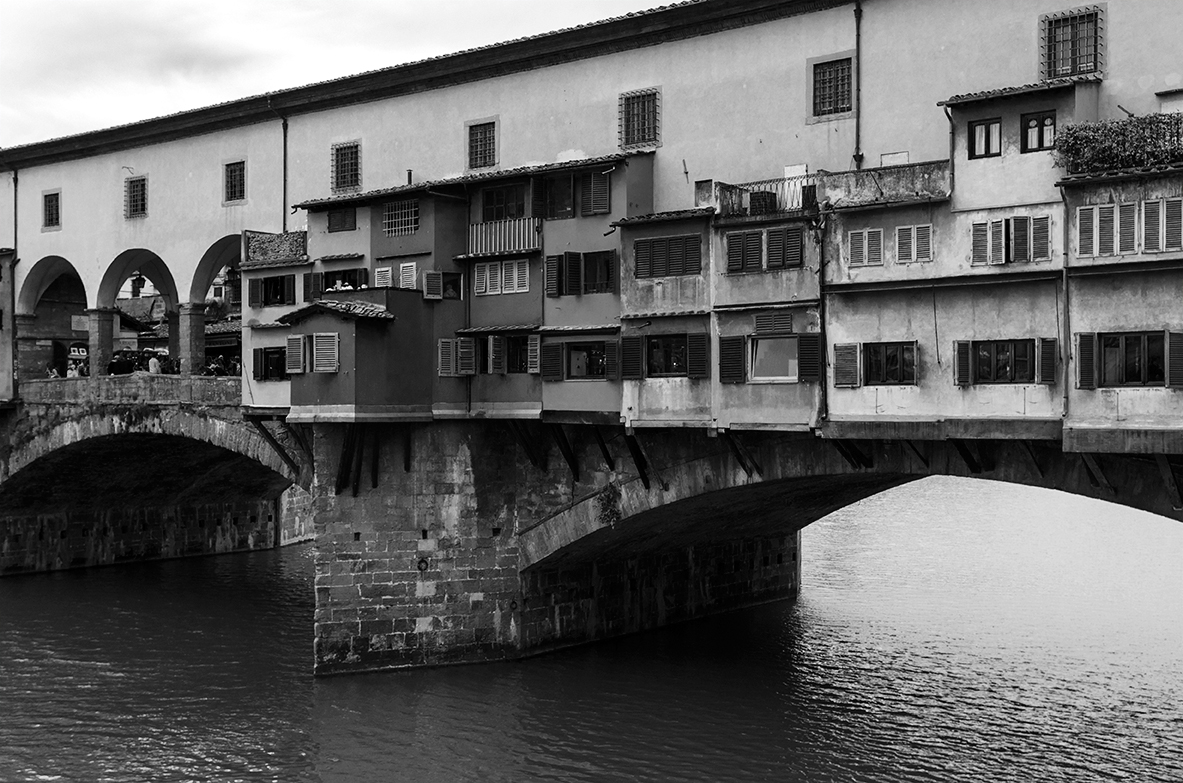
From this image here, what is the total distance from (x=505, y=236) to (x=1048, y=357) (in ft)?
42.0

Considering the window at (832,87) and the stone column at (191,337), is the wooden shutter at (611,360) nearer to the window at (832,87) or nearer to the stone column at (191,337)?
the window at (832,87)

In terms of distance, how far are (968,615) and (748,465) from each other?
1272 centimetres

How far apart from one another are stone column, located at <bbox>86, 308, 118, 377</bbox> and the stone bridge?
996 mm

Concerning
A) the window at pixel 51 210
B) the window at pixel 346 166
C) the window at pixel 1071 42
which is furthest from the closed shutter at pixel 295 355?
the window at pixel 51 210

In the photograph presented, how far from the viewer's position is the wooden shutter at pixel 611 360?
27.5 meters

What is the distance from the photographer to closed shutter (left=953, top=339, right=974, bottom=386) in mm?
22984

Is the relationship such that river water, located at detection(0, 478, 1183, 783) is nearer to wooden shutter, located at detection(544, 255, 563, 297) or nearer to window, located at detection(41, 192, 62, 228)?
wooden shutter, located at detection(544, 255, 563, 297)

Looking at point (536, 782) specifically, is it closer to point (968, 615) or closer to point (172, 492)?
point (968, 615)

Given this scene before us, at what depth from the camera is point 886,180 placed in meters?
24.2

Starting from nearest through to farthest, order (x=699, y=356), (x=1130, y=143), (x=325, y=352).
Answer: (x=1130, y=143) < (x=699, y=356) < (x=325, y=352)

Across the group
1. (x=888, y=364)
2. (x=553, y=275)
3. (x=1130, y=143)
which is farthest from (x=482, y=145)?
(x=1130, y=143)

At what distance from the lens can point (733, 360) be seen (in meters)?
25.8

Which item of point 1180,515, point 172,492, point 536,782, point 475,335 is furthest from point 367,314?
point 172,492

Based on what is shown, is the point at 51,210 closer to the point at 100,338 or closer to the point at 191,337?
the point at 100,338
